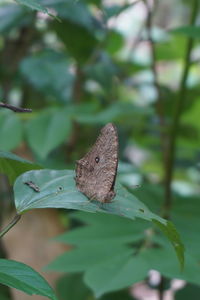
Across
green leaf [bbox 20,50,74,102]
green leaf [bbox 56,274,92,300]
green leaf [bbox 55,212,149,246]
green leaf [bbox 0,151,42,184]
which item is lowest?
green leaf [bbox 56,274,92,300]

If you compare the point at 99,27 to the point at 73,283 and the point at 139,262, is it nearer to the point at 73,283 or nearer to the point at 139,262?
the point at 73,283

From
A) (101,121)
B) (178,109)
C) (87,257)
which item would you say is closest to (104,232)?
(87,257)

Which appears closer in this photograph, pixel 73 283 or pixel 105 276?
pixel 105 276

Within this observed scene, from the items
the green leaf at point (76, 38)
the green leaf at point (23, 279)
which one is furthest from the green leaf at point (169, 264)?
the green leaf at point (76, 38)

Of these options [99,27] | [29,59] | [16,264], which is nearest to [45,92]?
[29,59]

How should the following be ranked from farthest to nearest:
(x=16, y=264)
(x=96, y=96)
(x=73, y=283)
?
(x=96, y=96) → (x=73, y=283) → (x=16, y=264)

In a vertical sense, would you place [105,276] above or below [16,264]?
below

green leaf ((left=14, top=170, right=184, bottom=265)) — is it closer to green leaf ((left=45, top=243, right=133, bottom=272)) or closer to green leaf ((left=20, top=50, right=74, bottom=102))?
green leaf ((left=45, top=243, right=133, bottom=272))

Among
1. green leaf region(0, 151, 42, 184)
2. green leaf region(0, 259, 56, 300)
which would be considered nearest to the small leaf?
green leaf region(0, 151, 42, 184)
